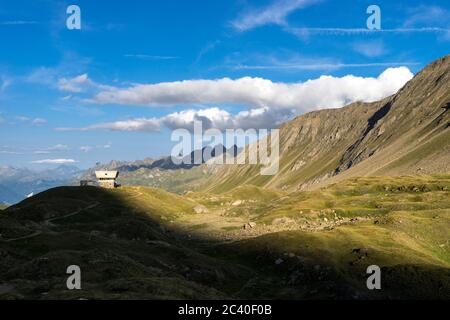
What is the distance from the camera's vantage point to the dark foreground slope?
166ft

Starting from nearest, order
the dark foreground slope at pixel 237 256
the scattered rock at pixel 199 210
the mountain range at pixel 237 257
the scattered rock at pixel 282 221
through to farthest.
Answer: the mountain range at pixel 237 257
the dark foreground slope at pixel 237 256
the scattered rock at pixel 282 221
the scattered rock at pixel 199 210

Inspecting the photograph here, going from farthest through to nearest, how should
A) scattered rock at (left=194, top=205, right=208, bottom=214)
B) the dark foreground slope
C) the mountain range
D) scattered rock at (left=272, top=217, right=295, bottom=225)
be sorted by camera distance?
scattered rock at (left=194, top=205, right=208, bottom=214), scattered rock at (left=272, top=217, right=295, bottom=225), the dark foreground slope, the mountain range

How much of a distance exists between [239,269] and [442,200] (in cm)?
7865

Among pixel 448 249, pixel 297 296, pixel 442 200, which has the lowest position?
pixel 297 296

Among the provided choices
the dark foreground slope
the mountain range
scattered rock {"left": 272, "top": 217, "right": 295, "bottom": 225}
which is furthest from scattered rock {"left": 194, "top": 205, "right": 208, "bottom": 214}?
scattered rock {"left": 272, "top": 217, "right": 295, "bottom": 225}

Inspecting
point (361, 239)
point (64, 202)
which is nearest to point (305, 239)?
point (361, 239)

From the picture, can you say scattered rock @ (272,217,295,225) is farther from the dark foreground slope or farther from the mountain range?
the mountain range

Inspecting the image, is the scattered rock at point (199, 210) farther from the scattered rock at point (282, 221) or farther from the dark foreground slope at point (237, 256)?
the scattered rock at point (282, 221)

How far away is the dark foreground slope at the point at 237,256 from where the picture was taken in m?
50.7

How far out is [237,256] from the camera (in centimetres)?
8319

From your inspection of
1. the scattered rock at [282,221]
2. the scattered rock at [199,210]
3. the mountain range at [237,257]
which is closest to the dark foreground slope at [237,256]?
the mountain range at [237,257]

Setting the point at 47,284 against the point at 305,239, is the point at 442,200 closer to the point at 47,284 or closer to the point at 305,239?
the point at 305,239

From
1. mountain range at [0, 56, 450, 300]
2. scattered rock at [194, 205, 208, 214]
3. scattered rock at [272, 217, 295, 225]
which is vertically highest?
scattered rock at [194, 205, 208, 214]
